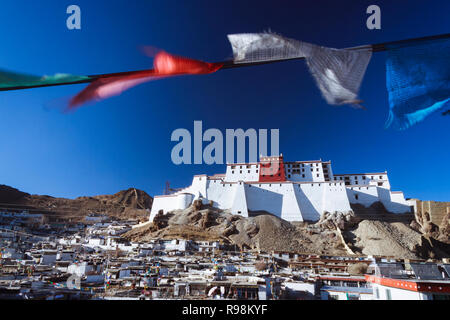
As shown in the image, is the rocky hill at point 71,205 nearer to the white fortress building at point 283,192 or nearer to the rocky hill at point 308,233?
the white fortress building at point 283,192

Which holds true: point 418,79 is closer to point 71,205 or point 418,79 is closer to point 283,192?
point 283,192

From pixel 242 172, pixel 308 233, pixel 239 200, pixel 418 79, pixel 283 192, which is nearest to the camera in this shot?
pixel 418 79

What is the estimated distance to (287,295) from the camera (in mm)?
8312

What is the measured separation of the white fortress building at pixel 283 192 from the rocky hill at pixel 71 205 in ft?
72.4

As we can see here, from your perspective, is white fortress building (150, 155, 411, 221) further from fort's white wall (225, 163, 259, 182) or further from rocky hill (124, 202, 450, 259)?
rocky hill (124, 202, 450, 259)

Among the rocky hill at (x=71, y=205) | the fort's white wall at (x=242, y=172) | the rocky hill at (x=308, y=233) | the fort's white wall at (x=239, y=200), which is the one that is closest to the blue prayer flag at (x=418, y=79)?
the rocky hill at (x=308, y=233)

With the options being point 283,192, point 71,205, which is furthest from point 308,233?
point 71,205

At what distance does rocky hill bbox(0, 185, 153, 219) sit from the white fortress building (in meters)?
22.1

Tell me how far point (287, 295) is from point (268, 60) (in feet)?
27.4

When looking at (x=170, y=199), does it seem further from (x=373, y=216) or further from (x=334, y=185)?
(x=373, y=216)

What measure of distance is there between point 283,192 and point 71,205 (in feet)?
166

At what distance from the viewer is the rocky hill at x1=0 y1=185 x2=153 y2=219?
5450 centimetres

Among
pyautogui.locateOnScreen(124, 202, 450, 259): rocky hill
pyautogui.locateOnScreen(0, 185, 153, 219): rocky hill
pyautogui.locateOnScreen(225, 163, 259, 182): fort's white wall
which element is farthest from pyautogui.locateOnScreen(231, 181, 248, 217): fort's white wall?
pyautogui.locateOnScreen(0, 185, 153, 219): rocky hill

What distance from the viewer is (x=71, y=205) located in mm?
60219
